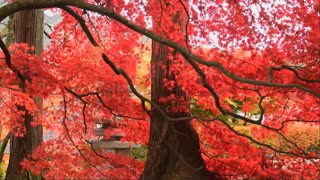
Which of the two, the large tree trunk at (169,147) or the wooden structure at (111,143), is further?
the wooden structure at (111,143)

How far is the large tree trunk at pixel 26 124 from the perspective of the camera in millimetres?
7820

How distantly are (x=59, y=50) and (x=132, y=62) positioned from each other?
148 centimetres

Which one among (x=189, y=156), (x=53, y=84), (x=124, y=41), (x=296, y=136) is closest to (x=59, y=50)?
(x=124, y=41)

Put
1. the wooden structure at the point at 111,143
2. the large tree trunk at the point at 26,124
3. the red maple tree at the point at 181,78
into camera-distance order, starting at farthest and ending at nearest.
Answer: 1. the wooden structure at the point at 111,143
2. the large tree trunk at the point at 26,124
3. the red maple tree at the point at 181,78

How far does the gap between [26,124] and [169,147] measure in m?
2.86

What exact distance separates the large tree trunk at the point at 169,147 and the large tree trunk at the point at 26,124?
235cm

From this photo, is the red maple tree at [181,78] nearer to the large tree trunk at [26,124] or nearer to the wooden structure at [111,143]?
the large tree trunk at [26,124]

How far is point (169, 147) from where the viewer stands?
7008mm

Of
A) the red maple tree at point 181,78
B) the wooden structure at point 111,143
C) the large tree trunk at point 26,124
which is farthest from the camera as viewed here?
the wooden structure at point 111,143

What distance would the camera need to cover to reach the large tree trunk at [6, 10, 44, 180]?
7820mm

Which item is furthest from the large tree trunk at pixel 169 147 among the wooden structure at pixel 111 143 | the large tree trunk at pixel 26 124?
the wooden structure at pixel 111 143

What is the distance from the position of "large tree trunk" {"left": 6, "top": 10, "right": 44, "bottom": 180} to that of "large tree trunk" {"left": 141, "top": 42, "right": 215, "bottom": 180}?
2350 mm

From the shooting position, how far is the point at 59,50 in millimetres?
8078

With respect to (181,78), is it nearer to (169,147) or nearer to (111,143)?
(169,147)
